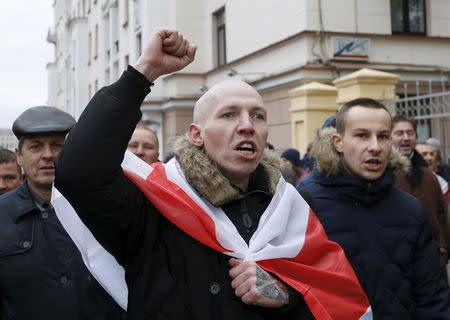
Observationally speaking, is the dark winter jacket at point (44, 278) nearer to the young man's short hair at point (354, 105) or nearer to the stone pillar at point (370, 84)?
the young man's short hair at point (354, 105)

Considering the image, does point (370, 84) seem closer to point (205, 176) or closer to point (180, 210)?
point (205, 176)

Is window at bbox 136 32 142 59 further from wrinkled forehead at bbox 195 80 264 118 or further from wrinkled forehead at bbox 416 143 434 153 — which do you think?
Answer: wrinkled forehead at bbox 195 80 264 118

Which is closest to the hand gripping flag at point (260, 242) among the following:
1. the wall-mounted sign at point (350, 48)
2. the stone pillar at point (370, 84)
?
the stone pillar at point (370, 84)

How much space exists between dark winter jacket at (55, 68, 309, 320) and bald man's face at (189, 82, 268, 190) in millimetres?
→ 57

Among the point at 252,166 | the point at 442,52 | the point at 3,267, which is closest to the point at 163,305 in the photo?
the point at 252,166

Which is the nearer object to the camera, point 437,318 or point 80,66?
point 437,318

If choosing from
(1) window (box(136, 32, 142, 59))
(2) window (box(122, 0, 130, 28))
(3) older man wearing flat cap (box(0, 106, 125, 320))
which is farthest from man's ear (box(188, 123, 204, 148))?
(2) window (box(122, 0, 130, 28))

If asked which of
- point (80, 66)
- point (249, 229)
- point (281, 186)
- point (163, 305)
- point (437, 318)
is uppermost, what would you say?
point (80, 66)

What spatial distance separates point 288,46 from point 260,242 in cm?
1095

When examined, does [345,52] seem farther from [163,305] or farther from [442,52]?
[163,305]

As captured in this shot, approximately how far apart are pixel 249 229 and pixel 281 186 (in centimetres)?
29

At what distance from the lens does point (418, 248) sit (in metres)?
3.23

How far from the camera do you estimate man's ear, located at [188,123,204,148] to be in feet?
7.63

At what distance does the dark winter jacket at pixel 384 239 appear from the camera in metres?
3.09
